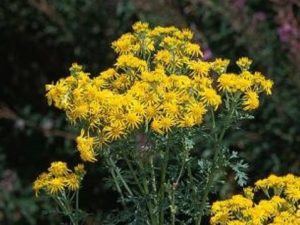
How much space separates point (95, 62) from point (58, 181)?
2.35m

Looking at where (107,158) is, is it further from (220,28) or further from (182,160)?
(220,28)

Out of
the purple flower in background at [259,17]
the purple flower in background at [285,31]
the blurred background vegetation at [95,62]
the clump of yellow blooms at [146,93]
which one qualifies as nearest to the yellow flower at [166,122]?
the clump of yellow blooms at [146,93]

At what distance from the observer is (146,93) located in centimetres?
226

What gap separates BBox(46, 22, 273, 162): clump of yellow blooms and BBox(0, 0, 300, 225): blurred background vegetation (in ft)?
5.54

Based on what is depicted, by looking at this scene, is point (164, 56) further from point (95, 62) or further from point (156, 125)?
point (95, 62)

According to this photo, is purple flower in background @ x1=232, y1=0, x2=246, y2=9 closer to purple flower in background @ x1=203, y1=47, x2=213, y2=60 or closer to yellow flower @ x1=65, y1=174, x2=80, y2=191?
purple flower in background @ x1=203, y1=47, x2=213, y2=60

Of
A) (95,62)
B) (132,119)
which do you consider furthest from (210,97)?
(95,62)

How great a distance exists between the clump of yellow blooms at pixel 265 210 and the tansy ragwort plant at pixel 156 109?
4.5 inches

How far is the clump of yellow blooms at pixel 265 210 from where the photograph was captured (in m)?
2.21

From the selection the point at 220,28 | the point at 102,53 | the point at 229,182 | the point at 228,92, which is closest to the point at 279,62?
the point at 220,28

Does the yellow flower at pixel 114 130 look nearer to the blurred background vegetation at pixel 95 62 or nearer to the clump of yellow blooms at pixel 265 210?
the clump of yellow blooms at pixel 265 210

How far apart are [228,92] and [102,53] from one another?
234 centimetres

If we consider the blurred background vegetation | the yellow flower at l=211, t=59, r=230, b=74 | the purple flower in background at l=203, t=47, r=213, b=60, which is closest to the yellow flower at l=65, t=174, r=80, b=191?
the yellow flower at l=211, t=59, r=230, b=74

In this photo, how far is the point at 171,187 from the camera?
95.2 inches
